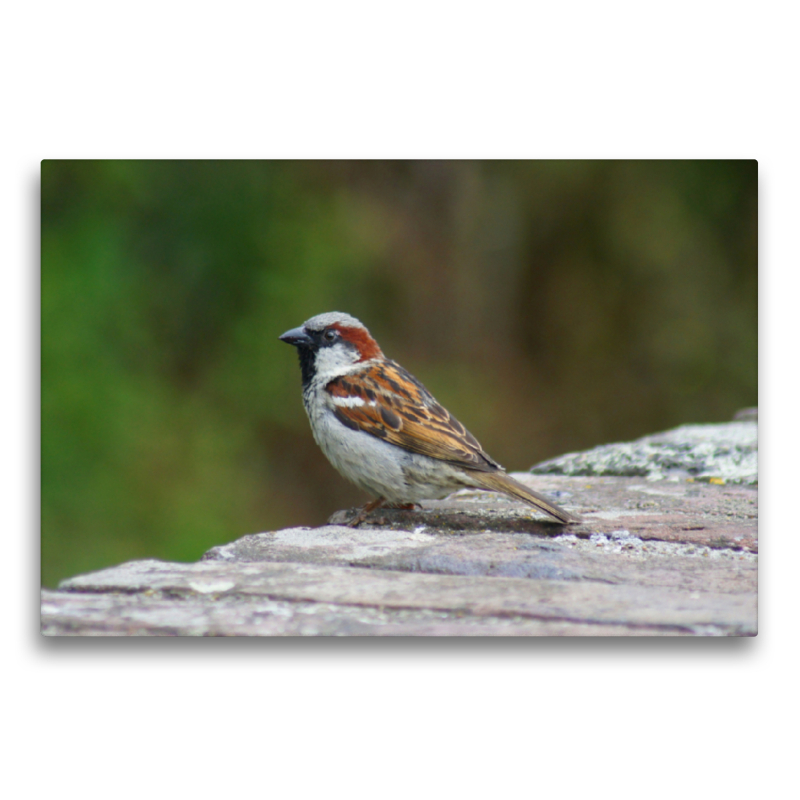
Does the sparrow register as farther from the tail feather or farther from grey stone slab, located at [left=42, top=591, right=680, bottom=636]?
grey stone slab, located at [left=42, top=591, right=680, bottom=636]

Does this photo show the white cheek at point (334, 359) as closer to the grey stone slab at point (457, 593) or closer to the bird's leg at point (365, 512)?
the bird's leg at point (365, 512)

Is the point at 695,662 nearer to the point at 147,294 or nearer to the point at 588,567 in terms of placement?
the point at 588,567

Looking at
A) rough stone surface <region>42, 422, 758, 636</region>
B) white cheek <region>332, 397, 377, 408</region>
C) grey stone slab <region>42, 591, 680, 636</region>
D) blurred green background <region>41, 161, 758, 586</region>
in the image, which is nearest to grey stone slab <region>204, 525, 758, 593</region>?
rough stone surface <region>42, 422, 758, 636</region>

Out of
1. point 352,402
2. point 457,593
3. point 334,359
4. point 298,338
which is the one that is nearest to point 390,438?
point 352,402

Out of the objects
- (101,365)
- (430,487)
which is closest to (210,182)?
(101,365)

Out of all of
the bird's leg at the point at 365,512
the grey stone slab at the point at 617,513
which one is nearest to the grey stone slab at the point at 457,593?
the grey stone slab at the point at 617,513

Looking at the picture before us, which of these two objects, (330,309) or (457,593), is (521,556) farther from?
(330,309)

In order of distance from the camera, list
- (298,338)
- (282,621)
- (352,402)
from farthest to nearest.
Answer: (298,338), (352,402), (282,621)
